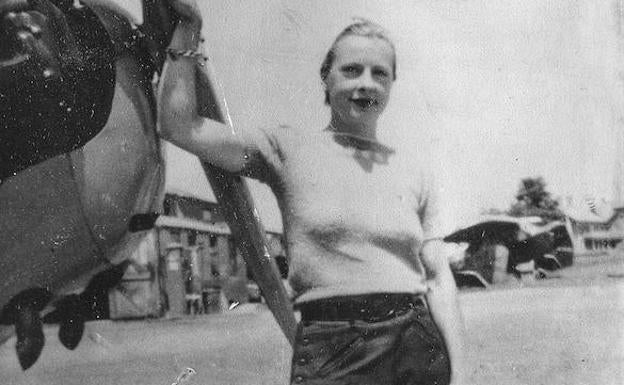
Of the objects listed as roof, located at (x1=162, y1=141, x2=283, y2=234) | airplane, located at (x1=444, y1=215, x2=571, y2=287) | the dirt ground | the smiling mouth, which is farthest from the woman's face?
the dirt ground

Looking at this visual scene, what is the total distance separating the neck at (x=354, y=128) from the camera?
8.26 feet

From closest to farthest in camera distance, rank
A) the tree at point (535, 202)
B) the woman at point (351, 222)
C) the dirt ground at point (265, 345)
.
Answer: the woman at point (351, 222) < the dirt ground at point (265, 345) < the tree at point (535, 202)

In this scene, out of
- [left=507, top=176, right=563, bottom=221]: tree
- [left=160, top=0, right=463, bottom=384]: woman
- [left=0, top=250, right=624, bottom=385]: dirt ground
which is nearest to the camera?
[left=160, top=0, right=463, bottom=384]: woman

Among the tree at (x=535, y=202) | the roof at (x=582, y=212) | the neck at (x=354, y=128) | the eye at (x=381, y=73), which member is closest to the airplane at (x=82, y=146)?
the neck at (x=354, y=128)

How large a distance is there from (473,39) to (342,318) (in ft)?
2.73

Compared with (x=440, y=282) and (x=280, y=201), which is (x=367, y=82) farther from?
(x=440, y=282)

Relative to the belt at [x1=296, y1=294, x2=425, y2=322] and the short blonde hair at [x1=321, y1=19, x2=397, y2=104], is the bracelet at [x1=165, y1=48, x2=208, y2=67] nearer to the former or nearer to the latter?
the short blonde hair at [x1=321, y1=19, x2=397, y2=104]

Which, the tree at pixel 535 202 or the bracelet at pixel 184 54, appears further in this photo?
the tree at pixel 535 202

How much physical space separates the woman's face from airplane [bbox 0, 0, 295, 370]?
0.31 meters

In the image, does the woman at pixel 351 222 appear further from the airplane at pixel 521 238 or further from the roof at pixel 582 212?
the roof at pixel 582 212

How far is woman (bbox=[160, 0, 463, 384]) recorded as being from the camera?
A: 244 centimetres

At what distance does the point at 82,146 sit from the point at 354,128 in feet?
2.22

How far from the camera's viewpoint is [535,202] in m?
2.70

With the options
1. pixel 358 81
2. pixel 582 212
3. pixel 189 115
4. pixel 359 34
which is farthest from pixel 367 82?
pixel 582 212
